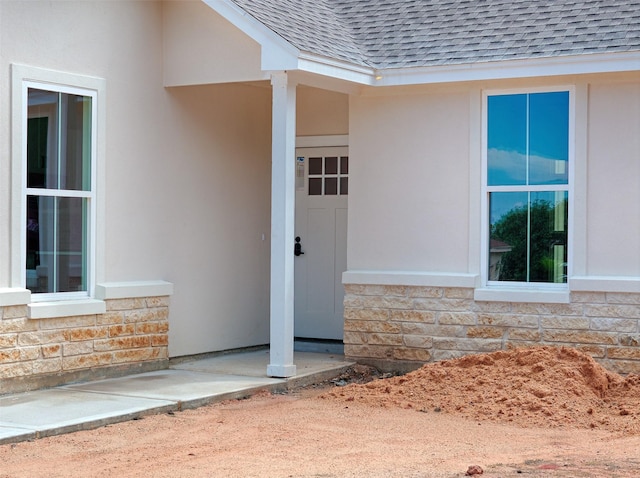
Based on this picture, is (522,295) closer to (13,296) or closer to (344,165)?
(344,165)

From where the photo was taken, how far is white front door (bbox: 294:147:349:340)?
496 inches

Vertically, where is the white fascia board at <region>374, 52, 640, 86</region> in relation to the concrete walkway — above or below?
above

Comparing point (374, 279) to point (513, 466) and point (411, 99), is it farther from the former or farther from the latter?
point (513, 466)

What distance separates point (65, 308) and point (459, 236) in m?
4.39

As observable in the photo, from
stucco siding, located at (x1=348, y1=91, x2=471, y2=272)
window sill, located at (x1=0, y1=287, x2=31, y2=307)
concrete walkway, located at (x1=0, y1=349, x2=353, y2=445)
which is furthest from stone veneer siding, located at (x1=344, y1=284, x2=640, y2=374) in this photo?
window sill, located at (x1=0, y1=287, x2=31, y2=307)

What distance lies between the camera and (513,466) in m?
6.60

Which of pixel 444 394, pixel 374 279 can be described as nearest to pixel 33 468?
pixel 444 394

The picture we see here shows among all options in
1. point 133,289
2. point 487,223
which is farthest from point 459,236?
point 133,289

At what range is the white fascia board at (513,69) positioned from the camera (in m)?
9.88

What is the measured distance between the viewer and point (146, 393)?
9102 mm

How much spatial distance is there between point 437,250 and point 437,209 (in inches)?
18.5

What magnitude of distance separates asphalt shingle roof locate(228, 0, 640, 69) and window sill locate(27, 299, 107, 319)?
132 inches

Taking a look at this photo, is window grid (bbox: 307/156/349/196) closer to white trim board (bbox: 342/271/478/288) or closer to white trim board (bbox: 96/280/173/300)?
white trim board (bbox: 342/271/478/288)

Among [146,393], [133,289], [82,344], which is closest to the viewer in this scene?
[146,393]
